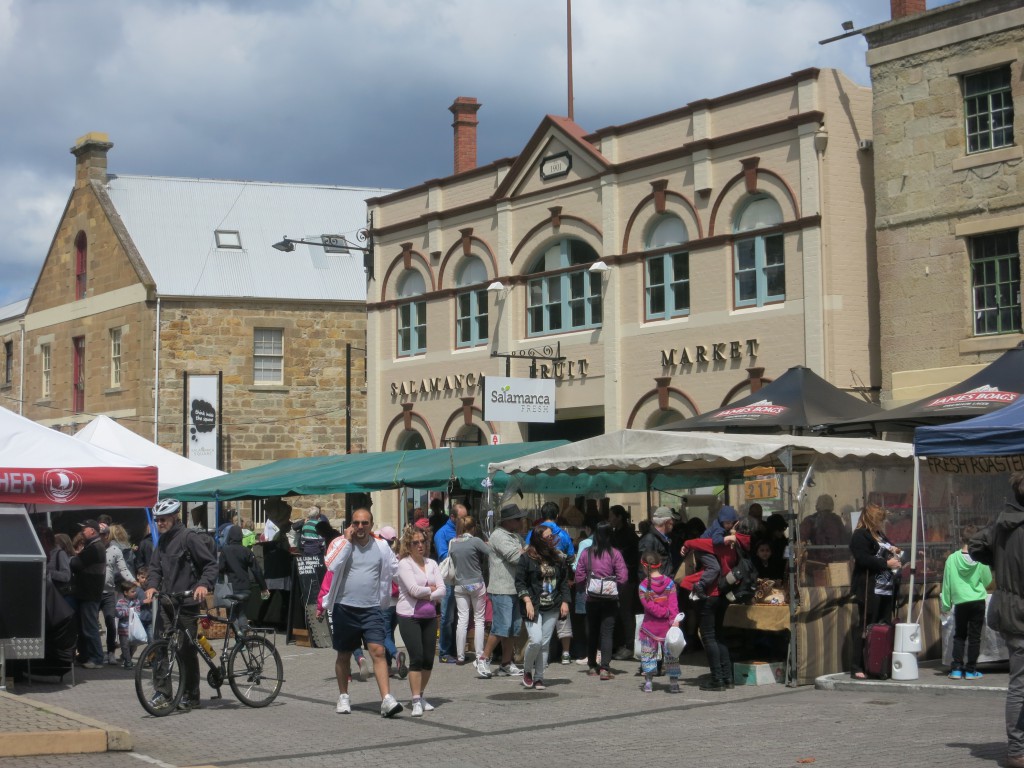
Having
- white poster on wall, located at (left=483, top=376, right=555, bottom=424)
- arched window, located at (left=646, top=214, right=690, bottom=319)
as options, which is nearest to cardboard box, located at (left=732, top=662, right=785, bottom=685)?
white poster on wall, located at (left=483, top=376, right=555, bottom=424)

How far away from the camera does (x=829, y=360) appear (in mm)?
22344

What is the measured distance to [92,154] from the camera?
41.4m

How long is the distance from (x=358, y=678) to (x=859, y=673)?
5.16 metres

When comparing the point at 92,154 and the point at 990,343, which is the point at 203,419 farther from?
the point at 990,343

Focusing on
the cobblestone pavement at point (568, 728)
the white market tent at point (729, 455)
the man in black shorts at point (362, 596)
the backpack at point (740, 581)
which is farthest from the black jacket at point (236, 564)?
the backpack at point (740, 581)

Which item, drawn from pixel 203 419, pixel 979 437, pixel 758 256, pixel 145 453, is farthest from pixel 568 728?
pixel 203 419

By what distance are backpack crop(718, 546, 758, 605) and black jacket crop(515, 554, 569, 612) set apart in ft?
5.34

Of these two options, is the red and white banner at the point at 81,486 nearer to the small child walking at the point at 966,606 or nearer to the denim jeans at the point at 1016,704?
the small child walking at the point at 966,606

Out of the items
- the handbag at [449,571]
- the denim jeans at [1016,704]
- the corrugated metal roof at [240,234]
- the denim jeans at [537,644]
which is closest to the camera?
the denim jeans at [1016,704]

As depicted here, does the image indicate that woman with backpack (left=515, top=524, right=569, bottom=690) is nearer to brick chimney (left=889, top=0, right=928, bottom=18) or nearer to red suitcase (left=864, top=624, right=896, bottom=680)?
red suitcase (left=864, top=624, right=896, bottom=680)

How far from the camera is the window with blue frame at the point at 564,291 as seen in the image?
27.0 metres

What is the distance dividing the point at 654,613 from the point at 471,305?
55.1 feet

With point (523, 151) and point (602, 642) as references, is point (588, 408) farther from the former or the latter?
point (602, 642)

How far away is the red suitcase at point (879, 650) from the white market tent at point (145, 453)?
1471 centimetres
